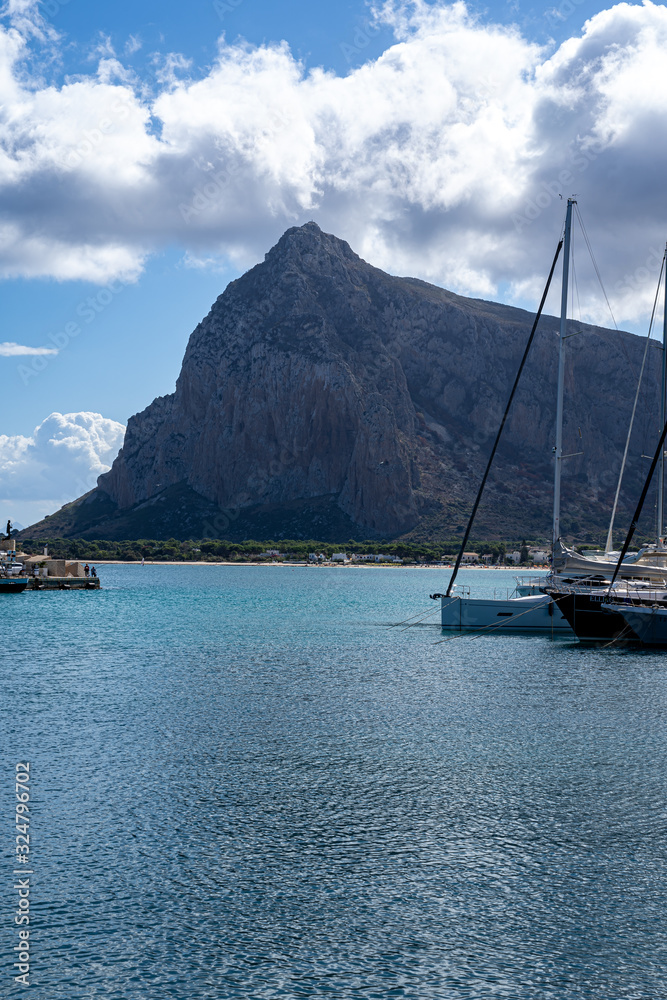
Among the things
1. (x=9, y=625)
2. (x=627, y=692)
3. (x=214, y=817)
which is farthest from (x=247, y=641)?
(x=214, y=817)

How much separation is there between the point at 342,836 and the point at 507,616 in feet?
135

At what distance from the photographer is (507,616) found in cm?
5700

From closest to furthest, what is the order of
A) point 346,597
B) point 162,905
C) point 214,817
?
point 162,905 < point 214,817 < point 346,597

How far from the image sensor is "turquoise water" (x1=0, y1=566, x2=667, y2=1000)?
1218cm

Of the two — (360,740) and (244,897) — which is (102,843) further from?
(360,740)

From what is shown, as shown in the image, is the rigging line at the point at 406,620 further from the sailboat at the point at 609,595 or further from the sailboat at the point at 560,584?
the sailboat at the point at 609,595

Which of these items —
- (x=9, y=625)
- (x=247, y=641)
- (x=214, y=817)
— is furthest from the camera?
(x=9, y=625)

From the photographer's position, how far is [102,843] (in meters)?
16.9

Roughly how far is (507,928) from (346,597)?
91979 millimetres

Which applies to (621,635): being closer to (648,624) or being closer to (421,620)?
(648,624)

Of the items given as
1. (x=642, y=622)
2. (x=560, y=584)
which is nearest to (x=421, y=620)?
(x=560, y=584)

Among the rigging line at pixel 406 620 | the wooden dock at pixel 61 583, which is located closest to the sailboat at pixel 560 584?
the rigging line at pixel 406 620

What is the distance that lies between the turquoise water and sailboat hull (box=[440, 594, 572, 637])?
16.9 m

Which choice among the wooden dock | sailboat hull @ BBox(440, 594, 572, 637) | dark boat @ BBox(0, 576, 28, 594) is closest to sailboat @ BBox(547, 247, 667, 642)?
sailboat hull @ BBox(440, 594, 572, 637)
